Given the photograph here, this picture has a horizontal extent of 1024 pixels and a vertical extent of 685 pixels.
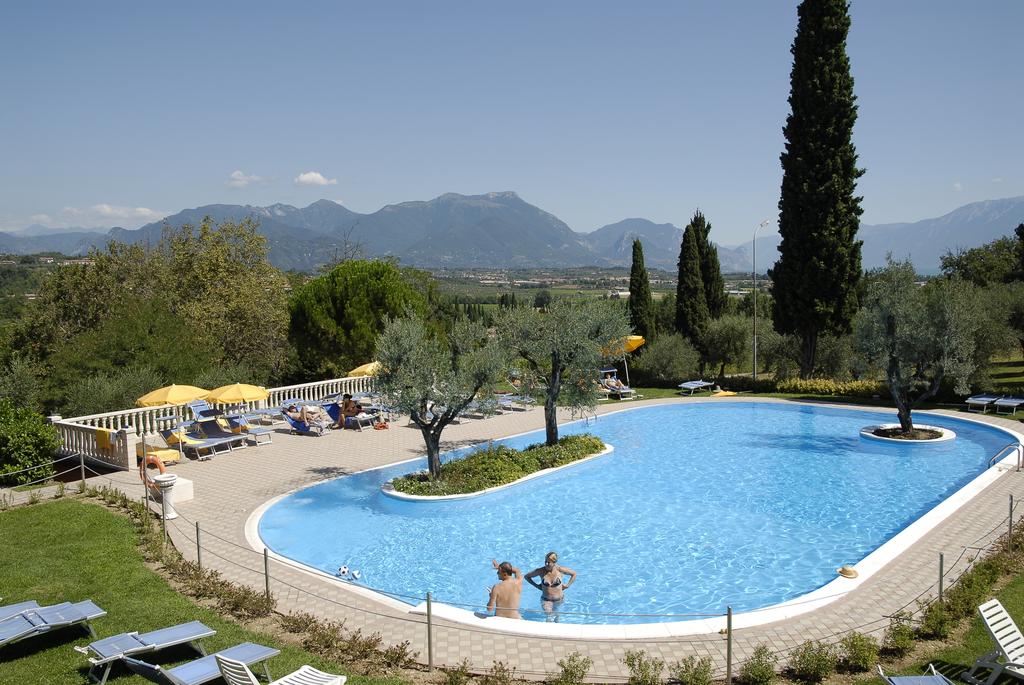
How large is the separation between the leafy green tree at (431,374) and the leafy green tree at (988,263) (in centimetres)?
3318

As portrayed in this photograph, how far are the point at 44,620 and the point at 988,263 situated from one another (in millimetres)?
48083

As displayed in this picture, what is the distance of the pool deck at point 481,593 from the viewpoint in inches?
317

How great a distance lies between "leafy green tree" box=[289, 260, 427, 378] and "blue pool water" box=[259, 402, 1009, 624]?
1204cm

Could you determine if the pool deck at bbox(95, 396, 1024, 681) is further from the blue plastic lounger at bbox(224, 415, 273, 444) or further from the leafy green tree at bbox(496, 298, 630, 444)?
the leafy green tree at bbox(496, 298, 630, 444)

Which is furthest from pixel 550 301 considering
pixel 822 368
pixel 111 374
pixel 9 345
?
pixel 9 345

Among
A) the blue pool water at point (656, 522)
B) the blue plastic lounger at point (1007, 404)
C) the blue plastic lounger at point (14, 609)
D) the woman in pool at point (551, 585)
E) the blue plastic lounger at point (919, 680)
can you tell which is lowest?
the blue pool water at point (656, 522)

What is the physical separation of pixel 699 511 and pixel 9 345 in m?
31.7

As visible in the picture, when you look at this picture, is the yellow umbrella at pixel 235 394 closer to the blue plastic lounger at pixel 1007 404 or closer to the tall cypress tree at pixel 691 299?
the tall cypress tree at pixel 691 299

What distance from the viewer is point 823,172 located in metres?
29.1

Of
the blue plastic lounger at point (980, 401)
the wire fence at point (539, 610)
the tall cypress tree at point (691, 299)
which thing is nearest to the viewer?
the wire fence at point (539, 610)

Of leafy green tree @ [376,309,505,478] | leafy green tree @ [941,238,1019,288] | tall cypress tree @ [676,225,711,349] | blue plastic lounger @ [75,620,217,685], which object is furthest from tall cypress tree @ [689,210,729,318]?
blue plastic lounger @ [75,620,217,685]

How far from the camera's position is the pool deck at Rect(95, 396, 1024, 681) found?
26.4 ft

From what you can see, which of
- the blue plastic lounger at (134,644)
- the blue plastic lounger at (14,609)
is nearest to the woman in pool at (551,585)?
the blue plastic lounger at (134,644)

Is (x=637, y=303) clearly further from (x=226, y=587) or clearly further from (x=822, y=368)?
(x=226, y=587)
